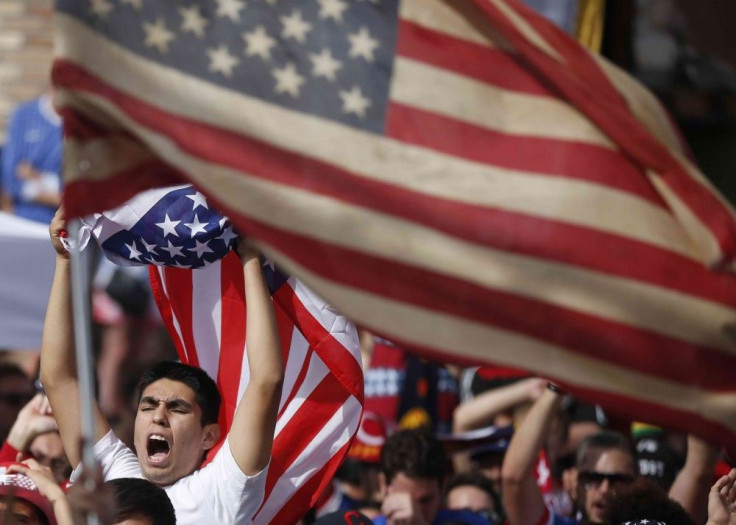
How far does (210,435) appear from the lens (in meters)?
5.04

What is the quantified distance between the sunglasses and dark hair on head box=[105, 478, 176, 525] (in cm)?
262

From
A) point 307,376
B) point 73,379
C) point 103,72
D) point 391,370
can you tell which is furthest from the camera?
point 391,370

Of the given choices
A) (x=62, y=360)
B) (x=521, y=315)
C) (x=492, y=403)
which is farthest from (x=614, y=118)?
(x=492, y=403)

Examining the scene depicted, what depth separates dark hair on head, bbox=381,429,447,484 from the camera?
6.69m

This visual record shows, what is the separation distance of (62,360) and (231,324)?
776 mm

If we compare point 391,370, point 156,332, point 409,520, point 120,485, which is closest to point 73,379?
point 120,485

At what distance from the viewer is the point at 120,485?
4.36 metres

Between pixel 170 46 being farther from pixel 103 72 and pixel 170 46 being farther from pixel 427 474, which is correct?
pixel 427 474

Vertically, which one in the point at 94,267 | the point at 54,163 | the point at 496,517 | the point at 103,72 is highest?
the point at 103,72

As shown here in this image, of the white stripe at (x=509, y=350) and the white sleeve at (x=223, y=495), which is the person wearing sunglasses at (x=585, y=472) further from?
the white stripe at (x=509, y=350)

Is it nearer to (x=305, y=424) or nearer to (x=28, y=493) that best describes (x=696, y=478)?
(x=305, y=424)

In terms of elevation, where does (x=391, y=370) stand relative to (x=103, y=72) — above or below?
below

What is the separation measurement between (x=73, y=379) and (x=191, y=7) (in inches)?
71.3

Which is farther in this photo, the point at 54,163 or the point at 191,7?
the point at 54,163
